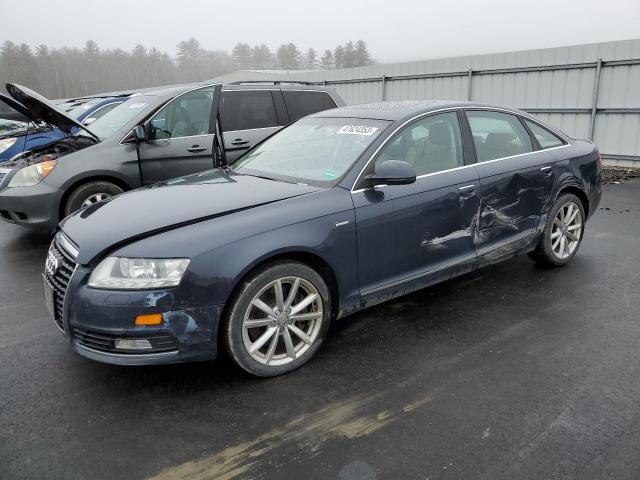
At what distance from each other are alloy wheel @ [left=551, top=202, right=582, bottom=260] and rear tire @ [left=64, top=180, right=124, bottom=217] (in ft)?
15.2

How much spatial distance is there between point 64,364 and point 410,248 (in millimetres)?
2338

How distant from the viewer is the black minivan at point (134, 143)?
5.60m

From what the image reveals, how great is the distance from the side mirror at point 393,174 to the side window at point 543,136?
6.39ft

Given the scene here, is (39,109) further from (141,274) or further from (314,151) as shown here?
(141,274)

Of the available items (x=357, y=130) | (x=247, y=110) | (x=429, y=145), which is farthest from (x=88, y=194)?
(x=429, y=145)

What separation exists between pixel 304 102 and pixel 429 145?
3.72m

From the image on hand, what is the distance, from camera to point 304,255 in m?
3.12

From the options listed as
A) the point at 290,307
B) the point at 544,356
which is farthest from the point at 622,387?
the point at 290,307

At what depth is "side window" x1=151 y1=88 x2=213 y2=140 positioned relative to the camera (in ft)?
20.5

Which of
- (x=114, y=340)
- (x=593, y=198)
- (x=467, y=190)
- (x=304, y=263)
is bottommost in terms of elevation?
(x=114, y=340)

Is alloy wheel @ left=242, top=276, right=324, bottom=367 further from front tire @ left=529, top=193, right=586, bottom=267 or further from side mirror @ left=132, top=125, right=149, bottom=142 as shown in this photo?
side mirror @ left=132, top=125, right=149, bottom=142

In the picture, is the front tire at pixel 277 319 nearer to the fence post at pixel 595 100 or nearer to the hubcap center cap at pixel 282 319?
the hubcap center cap at pixel 282 319

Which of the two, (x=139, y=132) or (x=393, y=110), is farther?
(x=139, y=132)

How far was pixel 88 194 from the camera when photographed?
5.78 metres
